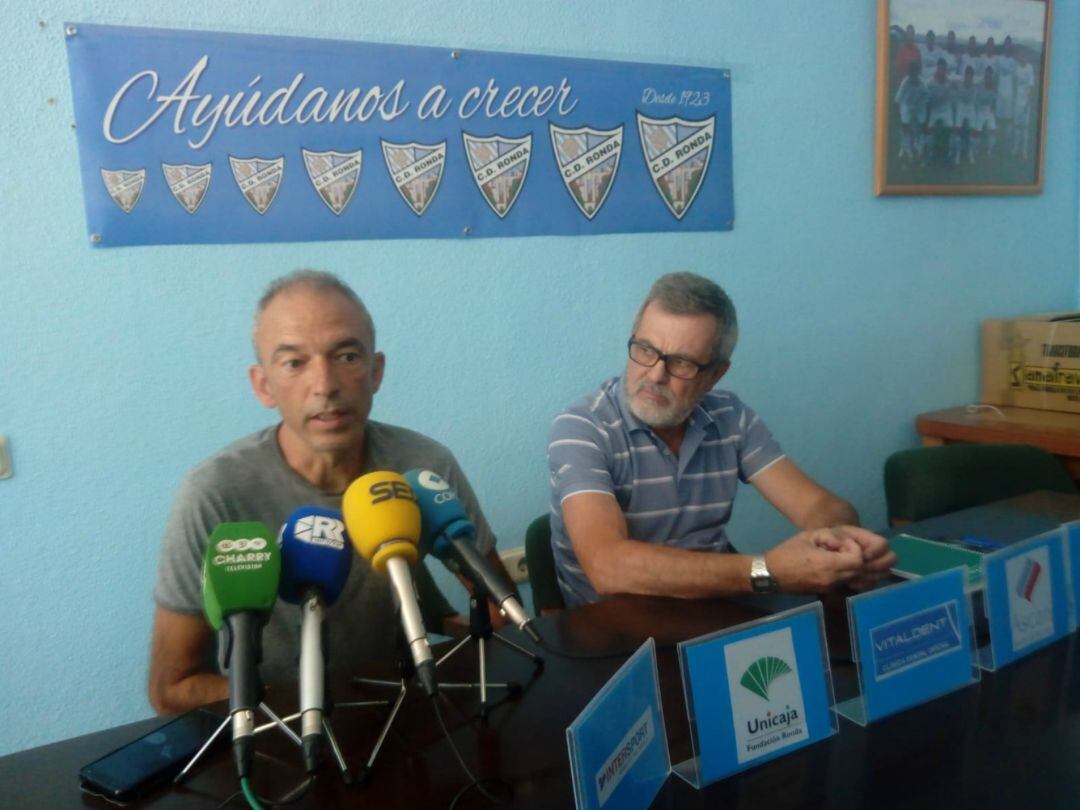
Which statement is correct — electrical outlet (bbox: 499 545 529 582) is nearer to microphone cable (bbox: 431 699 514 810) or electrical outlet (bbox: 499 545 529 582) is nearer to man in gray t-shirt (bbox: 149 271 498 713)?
man in gray t-shirt (bbox: 149 271 498 713)

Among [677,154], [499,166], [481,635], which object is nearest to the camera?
[481,635]

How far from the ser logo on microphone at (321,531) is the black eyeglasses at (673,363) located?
94 centimetres

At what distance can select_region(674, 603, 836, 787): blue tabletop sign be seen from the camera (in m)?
0.82

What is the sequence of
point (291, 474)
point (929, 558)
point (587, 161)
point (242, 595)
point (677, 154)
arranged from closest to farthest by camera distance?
point (242, 595) < point (291, 474) < point (929, 558) < point (587, 161) < point (677, 154)

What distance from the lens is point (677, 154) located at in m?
2.20

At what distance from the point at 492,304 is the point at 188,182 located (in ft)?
2.31

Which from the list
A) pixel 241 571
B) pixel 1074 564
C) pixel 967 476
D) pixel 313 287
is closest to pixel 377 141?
pixel 313 287

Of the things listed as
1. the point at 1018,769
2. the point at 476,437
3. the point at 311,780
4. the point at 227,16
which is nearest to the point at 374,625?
the point at 311,780

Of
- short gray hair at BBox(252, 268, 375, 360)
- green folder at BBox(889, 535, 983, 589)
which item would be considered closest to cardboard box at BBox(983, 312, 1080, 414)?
green folder at BBox(889, 535, 983, 589)

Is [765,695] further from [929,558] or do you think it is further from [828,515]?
[828,515]

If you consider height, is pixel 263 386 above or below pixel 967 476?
above

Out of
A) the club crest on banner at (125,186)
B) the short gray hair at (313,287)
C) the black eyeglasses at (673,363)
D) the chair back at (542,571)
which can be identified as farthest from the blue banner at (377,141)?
the chair back at (542,571)

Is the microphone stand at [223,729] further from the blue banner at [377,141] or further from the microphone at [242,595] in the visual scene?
the blue banner at [377,141]

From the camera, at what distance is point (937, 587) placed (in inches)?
38.9
